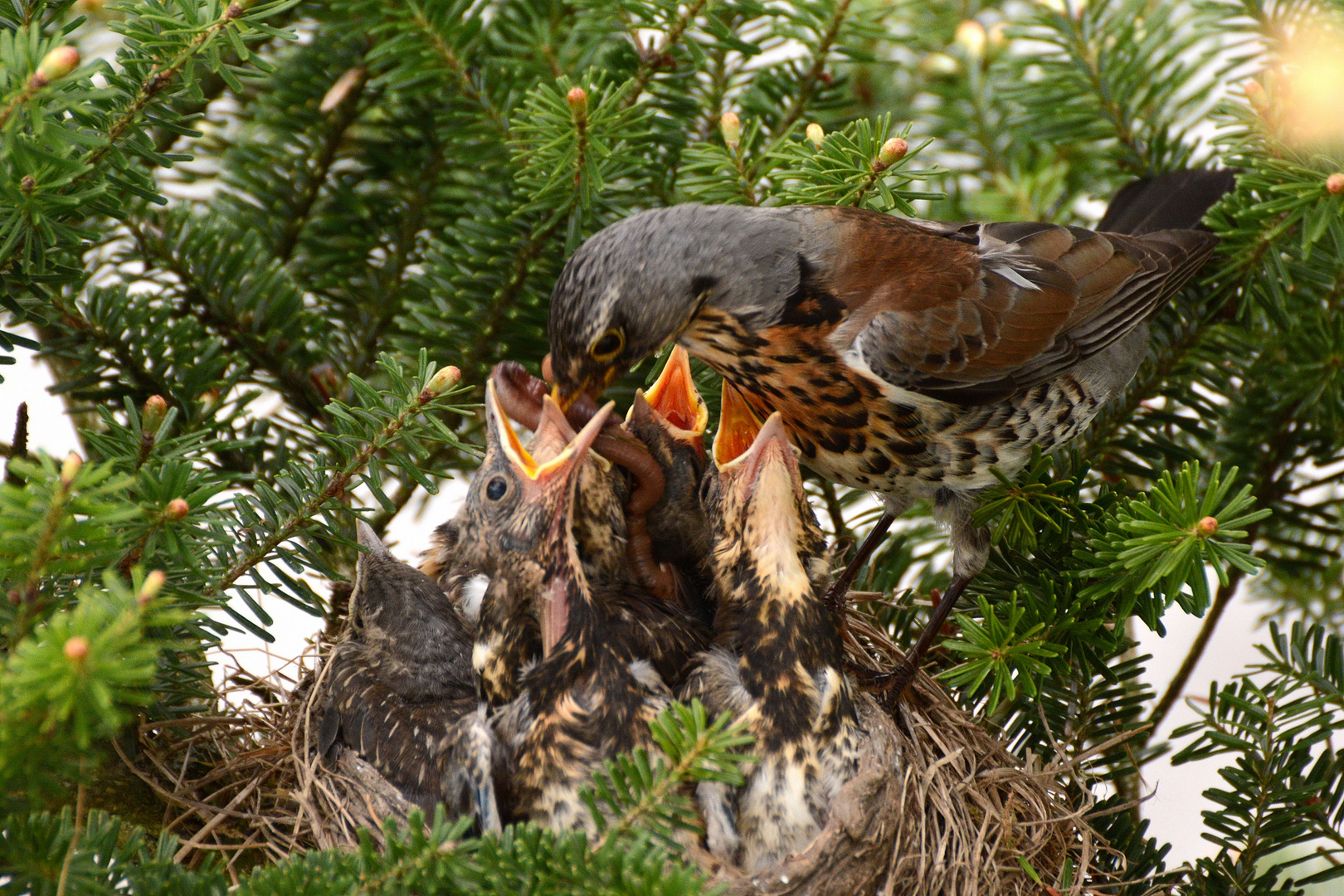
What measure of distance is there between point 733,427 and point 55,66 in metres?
1.30

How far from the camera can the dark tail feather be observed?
193cm

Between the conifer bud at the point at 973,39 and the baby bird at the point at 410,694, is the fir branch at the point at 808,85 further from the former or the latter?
the baby bird at the point at 410,694

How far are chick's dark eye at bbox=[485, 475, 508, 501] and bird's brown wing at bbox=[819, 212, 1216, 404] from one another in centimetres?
60

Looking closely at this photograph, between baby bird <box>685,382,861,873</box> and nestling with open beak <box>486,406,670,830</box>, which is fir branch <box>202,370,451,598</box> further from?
baby bird <box>685,382,861,873</box>

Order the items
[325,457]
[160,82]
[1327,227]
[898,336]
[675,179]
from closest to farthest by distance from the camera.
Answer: [160,82] → [325,457] → [1327,227] → [898,336] → [675,179]

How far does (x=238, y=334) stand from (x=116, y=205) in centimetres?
56

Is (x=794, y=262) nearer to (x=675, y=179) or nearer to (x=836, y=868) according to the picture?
(x=675, y=179)

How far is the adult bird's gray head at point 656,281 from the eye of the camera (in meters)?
1.52

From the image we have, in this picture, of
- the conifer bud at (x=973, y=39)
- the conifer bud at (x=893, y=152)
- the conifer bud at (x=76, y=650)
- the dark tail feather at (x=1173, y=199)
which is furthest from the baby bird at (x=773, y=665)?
the conifer bud at (x=973, y=39)

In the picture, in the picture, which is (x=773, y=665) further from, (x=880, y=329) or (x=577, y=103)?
(x=577, y=103)

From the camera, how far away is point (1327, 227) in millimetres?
1513

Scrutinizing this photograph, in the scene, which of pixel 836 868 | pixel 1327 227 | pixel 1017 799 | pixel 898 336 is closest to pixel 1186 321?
pixel 1327 227

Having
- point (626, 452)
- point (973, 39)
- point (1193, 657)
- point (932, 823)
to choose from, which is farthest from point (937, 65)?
point (932, 823)

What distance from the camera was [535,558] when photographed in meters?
1.63
